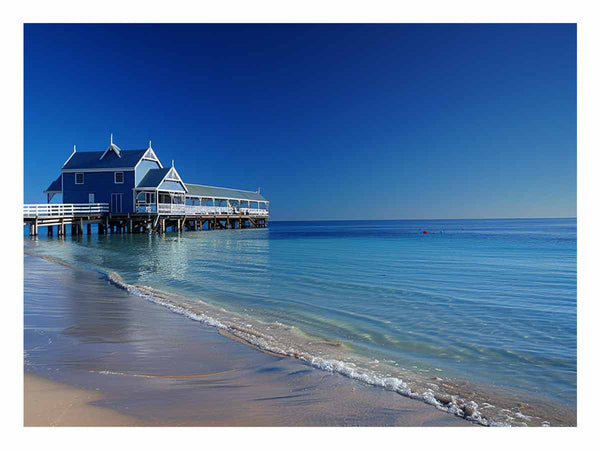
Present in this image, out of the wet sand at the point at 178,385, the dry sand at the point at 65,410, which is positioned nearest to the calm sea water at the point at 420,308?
the wet sand at the point at 178,385

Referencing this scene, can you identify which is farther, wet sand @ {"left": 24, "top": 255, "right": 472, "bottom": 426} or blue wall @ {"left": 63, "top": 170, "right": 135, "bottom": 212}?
blue wall @ {"left": 63, "top": 170, "right": 135, "bottom": 212}

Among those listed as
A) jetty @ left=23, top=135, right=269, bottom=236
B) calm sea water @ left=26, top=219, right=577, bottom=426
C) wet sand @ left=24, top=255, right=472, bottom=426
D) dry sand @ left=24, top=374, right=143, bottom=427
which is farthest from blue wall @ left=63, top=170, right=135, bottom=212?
dry sand @ left=24, top=374, right=143, bottom=427

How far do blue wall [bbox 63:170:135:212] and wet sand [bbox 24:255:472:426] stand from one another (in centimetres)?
3468

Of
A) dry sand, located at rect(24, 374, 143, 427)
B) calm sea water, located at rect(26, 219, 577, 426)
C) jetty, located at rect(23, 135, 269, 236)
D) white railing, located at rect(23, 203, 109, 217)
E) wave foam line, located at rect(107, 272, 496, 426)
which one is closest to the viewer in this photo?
dry sand, located at rect(24, 374, 143, 427)

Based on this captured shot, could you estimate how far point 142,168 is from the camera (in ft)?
130

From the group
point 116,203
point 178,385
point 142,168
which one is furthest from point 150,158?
point 178,385

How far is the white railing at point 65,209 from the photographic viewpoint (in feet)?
104

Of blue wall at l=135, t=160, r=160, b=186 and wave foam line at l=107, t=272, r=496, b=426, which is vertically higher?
blue wall at l=135, t=160, r=160, b=186

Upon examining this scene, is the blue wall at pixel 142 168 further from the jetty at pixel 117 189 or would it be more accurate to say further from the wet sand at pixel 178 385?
the wet sand at pixel 178 385

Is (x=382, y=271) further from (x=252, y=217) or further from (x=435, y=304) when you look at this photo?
(x=252, y=217)

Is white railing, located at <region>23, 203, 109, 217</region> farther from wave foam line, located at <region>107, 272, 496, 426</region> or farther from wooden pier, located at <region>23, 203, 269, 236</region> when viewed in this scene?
wave foam line, located at <region>107, 272, 496, 426</region>

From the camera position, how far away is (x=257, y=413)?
144 inches

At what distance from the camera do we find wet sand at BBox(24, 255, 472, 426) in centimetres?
358
